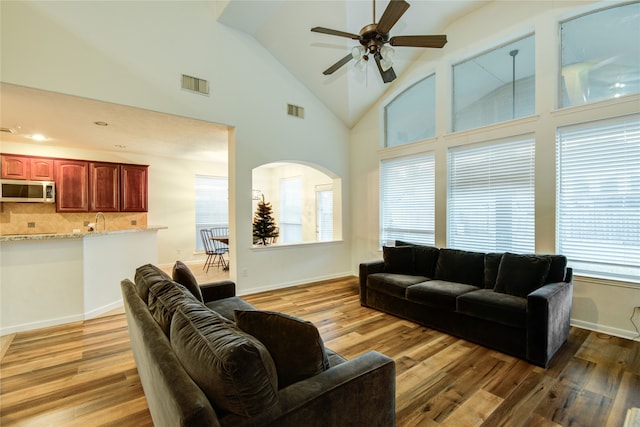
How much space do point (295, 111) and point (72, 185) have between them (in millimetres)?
4998

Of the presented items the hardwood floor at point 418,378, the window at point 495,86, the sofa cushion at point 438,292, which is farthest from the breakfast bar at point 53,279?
the window at point 495,86

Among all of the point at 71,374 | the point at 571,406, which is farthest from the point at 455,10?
the point at 71,374

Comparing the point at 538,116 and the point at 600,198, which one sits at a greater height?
the point at 538,116

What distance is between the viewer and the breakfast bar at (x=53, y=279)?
330 centimetres

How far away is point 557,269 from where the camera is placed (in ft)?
10.1

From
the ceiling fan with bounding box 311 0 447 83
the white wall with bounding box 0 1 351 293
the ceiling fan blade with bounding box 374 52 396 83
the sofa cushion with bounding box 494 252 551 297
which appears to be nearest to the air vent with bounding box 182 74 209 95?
the white wall with bounding box 0 1 351 293

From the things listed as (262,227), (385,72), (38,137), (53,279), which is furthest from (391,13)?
(38,137)

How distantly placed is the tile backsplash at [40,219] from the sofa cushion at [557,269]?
812cm

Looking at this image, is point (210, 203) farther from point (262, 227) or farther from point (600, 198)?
point (600, 198)

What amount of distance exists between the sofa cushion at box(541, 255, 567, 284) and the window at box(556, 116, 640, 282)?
2.13ft

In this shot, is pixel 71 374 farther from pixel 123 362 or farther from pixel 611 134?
pixel 611 134

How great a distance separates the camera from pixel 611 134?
323cm

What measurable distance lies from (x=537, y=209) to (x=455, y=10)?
317 cm

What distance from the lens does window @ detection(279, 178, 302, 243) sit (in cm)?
866
